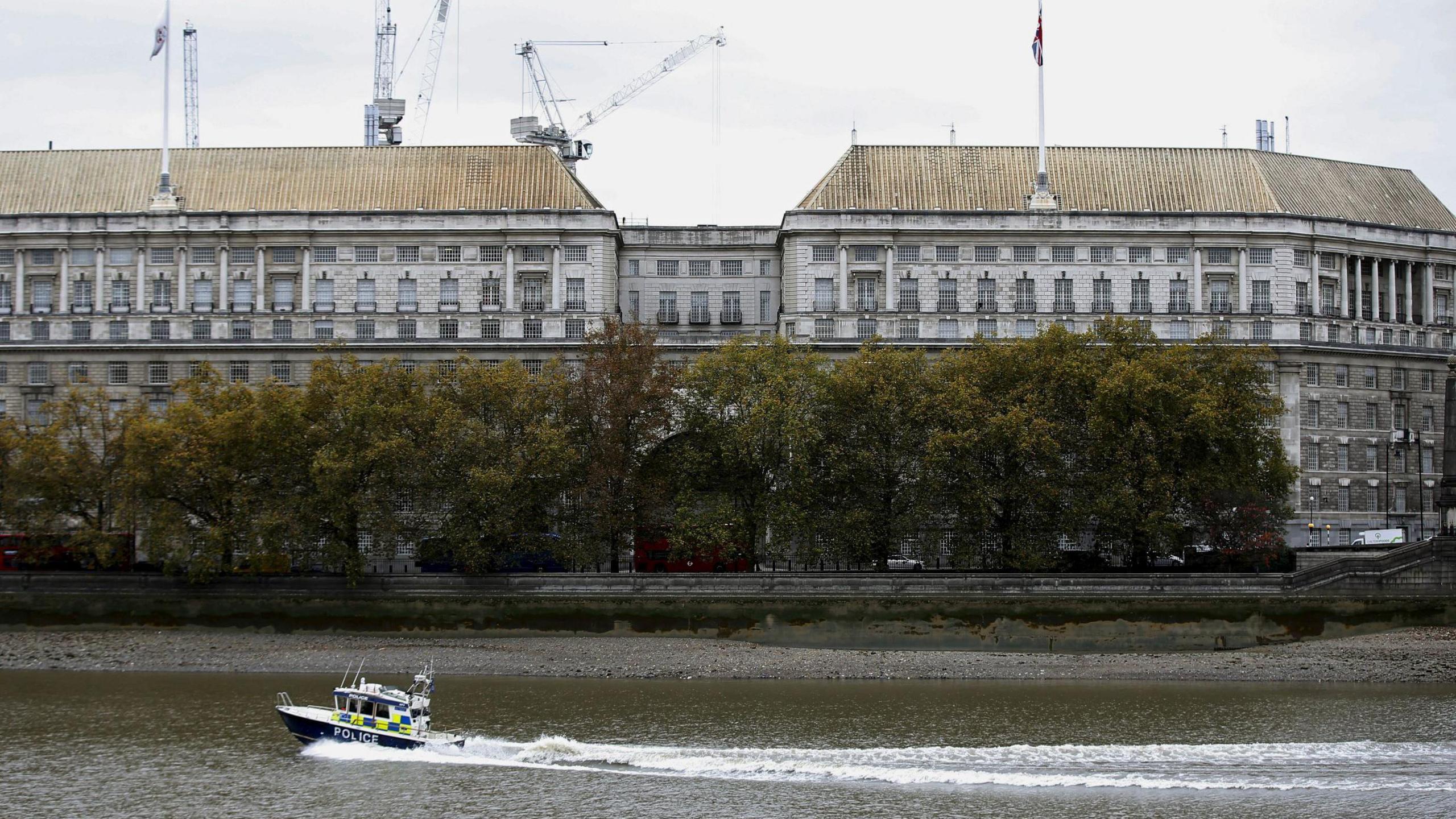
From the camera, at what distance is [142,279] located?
112938 millimetres

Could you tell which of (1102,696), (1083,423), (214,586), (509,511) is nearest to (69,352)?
(214,586)

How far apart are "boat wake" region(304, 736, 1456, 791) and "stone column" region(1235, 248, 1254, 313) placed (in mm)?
58636

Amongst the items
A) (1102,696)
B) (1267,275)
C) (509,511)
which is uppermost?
(1267,275)

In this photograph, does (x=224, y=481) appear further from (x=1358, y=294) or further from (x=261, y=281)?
(x=1358, y=294)

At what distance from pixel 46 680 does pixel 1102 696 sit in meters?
44.6

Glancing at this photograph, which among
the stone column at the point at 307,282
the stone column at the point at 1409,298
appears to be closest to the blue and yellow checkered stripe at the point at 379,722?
the stone column at the point at 307,282

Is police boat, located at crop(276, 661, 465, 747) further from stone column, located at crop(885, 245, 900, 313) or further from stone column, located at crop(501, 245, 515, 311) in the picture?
stone column, located at crop(885, 245, 900, 313)

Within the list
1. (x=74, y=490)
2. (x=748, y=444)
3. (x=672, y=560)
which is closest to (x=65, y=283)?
(x=74, y=490)

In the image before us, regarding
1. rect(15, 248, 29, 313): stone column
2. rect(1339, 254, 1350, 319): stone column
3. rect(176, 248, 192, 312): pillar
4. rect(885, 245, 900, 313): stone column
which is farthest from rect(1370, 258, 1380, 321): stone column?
rect(15, 248, 29, 313): stone column

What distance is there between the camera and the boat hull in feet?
191

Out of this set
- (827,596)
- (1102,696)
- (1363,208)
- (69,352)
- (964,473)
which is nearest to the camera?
(1102,696)

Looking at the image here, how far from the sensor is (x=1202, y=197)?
115750mm

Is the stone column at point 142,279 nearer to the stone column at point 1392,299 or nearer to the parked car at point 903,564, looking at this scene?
the parked car at point 903,564

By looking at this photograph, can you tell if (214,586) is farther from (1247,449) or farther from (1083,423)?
(1247,449)
